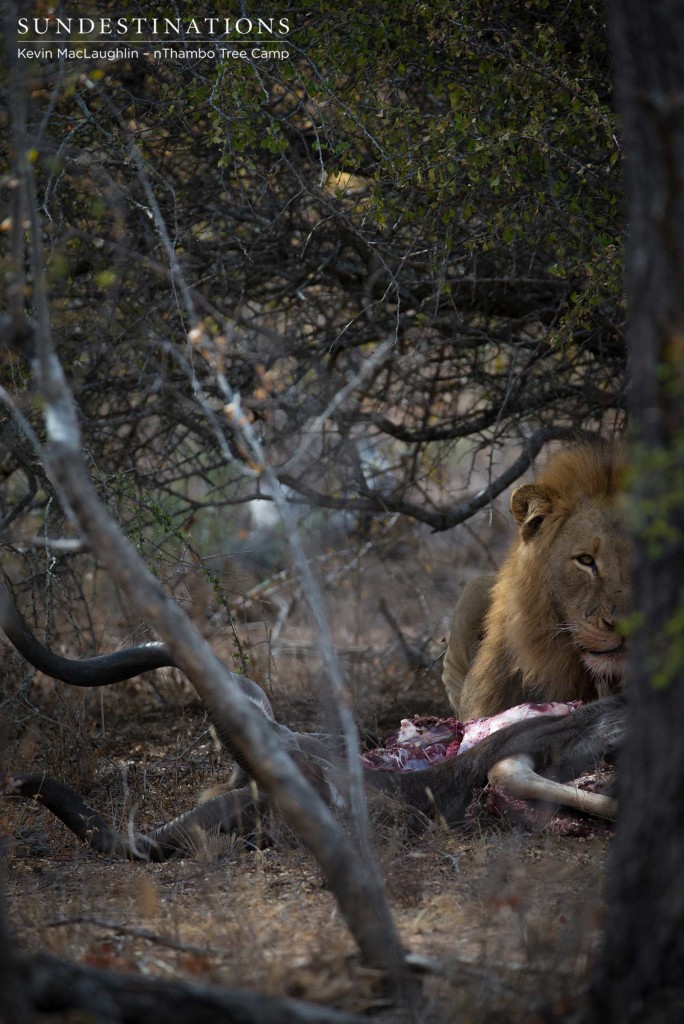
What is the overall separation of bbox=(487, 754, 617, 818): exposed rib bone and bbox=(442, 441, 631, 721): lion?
67cm

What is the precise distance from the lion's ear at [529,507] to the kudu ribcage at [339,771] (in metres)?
0.89

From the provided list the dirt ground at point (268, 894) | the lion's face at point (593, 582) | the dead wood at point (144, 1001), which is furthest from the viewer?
the lion's face at point (593, 582)

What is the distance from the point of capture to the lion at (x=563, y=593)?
4324 millimetres

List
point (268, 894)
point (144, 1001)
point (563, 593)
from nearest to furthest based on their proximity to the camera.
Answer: point (144, 1001), point (268, 894), point (563, 593)

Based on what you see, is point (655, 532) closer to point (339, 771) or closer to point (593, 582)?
point (339, 771)

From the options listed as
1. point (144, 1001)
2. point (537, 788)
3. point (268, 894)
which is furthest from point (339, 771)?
point (144, 1001)

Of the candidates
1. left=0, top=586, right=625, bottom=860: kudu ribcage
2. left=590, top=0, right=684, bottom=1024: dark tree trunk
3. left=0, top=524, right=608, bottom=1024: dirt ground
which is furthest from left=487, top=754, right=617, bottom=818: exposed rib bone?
left=590, top=0, right=684, bottom=1024: dark tree trunk

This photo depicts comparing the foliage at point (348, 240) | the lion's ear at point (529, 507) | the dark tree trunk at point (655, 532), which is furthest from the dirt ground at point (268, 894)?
the lion's ear at point (529, 507)

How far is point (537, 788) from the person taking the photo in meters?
3.75

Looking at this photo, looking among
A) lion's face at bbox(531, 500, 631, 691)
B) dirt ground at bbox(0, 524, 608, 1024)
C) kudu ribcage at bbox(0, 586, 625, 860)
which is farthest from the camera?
lion's face at bbox(531, 500, 631, 691)

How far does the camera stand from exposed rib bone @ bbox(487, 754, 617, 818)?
3.64 metres

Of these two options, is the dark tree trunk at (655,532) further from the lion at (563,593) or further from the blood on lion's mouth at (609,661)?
the blood on lion's mouth at (609,661)

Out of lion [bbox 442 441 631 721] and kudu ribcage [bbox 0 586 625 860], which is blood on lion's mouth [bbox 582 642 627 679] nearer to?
lion [bbox 442 441 631 721]

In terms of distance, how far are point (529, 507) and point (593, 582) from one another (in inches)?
19.6
